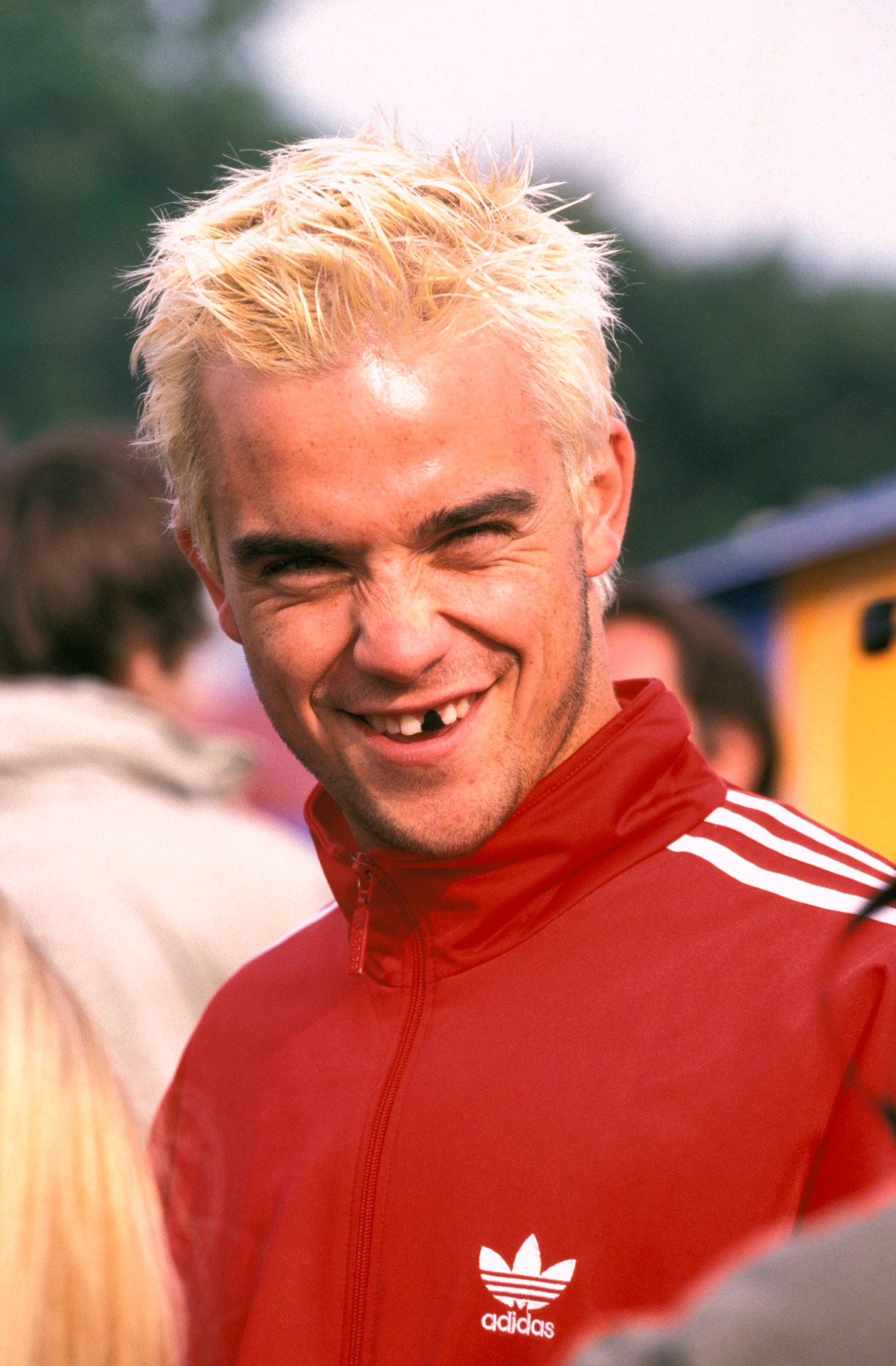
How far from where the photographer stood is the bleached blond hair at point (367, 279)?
1.85 m

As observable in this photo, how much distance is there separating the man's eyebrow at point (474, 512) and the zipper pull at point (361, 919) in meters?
0.40

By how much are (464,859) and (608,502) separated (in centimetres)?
49

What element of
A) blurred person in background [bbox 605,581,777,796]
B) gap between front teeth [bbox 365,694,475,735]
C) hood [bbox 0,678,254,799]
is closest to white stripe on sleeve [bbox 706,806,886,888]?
gap between front teeth [bbox 365,694,475,735]

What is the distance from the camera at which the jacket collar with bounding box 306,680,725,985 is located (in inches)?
73.2

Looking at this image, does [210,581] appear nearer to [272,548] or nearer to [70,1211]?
[272,548]

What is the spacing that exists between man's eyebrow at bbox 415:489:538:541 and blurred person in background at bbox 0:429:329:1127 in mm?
1141

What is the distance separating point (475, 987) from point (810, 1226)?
1.50 feet

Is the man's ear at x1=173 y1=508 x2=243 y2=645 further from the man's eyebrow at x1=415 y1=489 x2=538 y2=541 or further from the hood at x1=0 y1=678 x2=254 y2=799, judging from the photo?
the hood at x1=0 y1=678 x2=254 y2=799

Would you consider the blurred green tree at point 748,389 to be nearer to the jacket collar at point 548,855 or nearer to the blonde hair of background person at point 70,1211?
the jacket collar at point 548,855

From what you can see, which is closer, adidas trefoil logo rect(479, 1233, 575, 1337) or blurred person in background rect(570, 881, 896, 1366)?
blurred person in background rect(570, 881, 896, 1366)

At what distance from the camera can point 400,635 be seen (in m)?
1.82

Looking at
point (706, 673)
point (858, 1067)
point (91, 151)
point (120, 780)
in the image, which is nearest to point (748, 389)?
point (91, 151)

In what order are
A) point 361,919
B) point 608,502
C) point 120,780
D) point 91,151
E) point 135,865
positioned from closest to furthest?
point 361,919, point 608,502, point 135,865, point 120,780, point 91,151

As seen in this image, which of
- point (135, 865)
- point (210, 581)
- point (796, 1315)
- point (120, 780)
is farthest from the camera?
point (120, 780)
